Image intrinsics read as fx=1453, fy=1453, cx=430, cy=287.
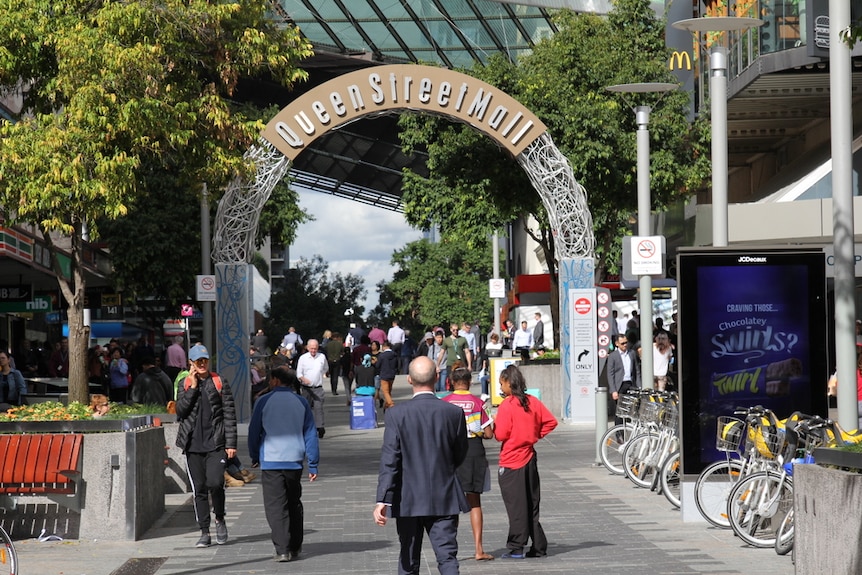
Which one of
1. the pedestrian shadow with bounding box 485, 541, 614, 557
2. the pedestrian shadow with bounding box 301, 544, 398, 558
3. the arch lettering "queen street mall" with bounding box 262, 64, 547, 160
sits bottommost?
the pedestrian shadow with bounding box 301, 544, 398, 558

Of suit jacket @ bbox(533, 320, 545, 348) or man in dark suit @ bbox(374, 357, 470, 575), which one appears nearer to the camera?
man in dark suit @ bbox(374, 357, 470, 575)

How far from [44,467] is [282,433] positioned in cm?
236

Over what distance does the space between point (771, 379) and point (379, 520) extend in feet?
19.1

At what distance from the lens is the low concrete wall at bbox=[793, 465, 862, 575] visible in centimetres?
837

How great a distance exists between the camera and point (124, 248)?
126ft

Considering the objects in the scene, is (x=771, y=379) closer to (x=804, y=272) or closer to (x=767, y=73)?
(x=804, y=272)

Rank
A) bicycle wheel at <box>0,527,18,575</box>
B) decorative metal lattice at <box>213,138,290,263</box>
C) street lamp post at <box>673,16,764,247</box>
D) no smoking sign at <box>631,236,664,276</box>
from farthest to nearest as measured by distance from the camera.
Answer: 1. decorative metal lattice at <box>213,138,290,263</box>
2. no smoking sign at <box>631,236,664,276</box>
3. street lamp post at <box>673,16,764,247</box>
4. bicycle wheel at <box>0,527,18,575</box>

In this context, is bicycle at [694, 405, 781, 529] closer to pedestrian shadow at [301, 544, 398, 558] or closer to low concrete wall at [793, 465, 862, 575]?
low concrete wall at [793, 465, 862, 575]

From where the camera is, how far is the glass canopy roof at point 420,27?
50.0m

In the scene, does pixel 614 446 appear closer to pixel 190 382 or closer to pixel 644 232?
pixel 644 232

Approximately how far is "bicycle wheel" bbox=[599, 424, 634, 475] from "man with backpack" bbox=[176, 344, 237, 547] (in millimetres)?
6334

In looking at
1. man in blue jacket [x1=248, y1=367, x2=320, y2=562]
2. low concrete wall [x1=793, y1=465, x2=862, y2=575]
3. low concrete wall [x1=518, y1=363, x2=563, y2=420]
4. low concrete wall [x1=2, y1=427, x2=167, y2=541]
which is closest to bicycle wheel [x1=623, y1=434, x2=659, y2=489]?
man in blue jacket [x1=248, y1=367, x2=320, y2=562]

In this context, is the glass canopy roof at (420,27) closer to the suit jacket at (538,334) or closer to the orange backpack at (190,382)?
the suit jacket at (538,334)

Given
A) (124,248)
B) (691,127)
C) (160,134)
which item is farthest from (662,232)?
(160,134)
